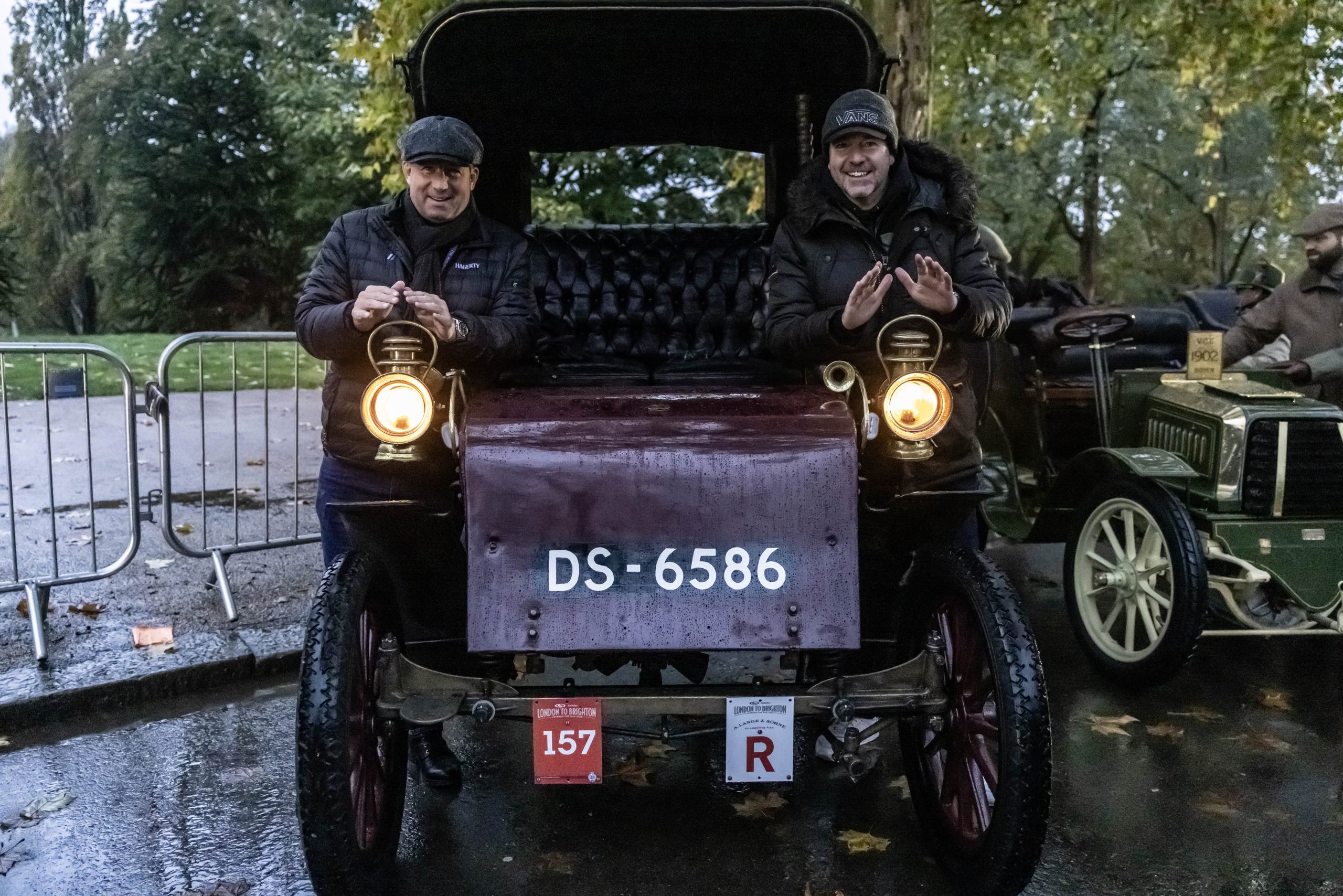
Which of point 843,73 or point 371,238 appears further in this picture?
point 843,73

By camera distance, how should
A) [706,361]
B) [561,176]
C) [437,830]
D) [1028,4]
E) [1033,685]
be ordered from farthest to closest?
1. [561,176]
2. [1028,4]
3. [706,361]
4. [437,830]
5. [1033,685]

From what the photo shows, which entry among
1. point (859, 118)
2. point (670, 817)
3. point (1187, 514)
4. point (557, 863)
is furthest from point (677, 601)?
point (1187, 514)

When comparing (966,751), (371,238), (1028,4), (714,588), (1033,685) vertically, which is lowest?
(966,751)

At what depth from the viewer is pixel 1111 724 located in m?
4.49

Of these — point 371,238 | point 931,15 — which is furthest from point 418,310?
point 931,15

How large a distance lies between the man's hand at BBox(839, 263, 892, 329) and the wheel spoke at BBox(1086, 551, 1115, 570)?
2.31m

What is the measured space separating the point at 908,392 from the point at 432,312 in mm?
1293

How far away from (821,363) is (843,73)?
143 centimetres

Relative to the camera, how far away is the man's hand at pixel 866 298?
10.4 ft

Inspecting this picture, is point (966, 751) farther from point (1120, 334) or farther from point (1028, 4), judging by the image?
point (1028, 4)

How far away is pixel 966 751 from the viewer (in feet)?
10.2

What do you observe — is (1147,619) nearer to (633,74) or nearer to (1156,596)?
(1156,596)

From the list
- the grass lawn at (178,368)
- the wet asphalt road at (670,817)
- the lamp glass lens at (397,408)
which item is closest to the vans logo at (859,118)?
the lamp glass lens at (397,408)

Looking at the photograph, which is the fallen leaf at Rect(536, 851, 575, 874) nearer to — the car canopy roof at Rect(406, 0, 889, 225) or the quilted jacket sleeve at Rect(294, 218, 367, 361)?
the quilted jacket sleeve at Rect(294, 218, 367, 361)
